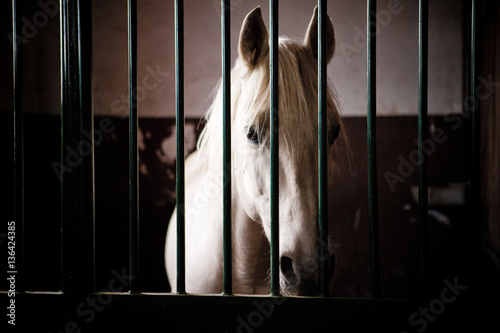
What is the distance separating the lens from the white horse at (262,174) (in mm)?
802

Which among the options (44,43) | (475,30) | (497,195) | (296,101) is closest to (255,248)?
(296,101)

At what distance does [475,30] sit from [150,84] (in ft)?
8.09

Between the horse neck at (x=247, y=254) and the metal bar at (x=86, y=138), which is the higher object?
the metal bar at (x=86, y=138)

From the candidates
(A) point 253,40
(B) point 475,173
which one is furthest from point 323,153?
(A) point 253,40

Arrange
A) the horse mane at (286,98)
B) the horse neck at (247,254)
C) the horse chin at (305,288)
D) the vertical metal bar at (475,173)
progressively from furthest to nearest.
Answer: the horse neck at (247,254) → the horse mane at (286,98) → the horse chin at (305,288) → the vertical metal bar at (475,173)

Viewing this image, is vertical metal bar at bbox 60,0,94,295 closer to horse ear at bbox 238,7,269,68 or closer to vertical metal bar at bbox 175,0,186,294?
vertical metal bar at bbox 175,0,186,294

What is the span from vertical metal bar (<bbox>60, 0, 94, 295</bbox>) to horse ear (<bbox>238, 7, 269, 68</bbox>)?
0.45 m

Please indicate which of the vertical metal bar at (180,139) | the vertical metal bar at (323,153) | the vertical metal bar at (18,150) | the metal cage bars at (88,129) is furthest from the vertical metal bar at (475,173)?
the vertical metal bar at (18,150)

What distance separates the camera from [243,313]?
1.88 ft

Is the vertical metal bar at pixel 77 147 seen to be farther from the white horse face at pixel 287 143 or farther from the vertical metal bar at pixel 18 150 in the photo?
the white horse face at pixel 287 143

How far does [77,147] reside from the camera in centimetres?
61

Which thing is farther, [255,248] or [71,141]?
[255,248]

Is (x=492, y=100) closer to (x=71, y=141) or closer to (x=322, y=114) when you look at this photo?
(x=322, y=114)

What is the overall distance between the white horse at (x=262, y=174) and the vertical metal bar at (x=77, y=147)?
41 cm
